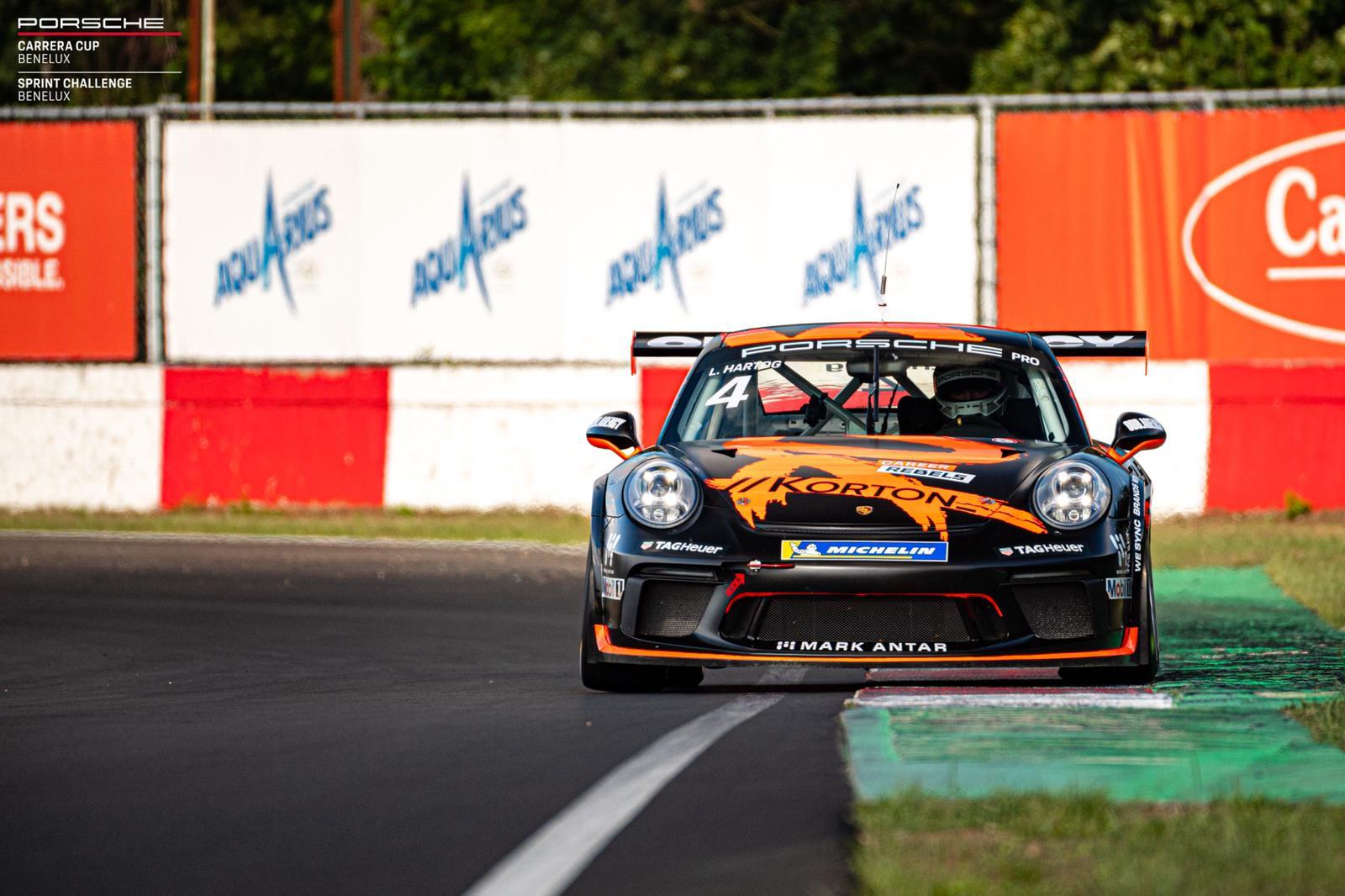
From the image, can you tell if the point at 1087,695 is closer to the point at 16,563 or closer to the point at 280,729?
the point at 280,729

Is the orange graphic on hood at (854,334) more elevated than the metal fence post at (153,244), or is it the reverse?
the metal fence post at (153,244)

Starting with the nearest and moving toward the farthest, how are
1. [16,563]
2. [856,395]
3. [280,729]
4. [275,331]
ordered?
[280,729] → [856,395] → [16,563] → [275,331]

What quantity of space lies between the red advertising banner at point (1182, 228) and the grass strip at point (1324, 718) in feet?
34.2

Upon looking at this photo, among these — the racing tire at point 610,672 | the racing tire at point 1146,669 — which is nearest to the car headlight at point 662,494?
the racing tire at point 610,672

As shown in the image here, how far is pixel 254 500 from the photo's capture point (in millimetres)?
17047

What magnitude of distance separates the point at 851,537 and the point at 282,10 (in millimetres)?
36441

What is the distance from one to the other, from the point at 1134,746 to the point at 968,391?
2.60 meters

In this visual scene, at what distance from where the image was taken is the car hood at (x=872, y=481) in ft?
22.9

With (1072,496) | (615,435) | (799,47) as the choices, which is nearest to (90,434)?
(615,435)

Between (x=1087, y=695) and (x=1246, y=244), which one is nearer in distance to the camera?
(x=1087, y=695)

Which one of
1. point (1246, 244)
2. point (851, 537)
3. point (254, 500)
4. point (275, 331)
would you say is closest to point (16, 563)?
point (254, 500)

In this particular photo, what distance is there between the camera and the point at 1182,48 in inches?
1038

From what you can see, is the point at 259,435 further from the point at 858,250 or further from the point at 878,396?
the point at 878,396

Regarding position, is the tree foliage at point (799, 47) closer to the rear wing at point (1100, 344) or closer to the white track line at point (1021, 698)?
the rear wing at point (1100, 344)
